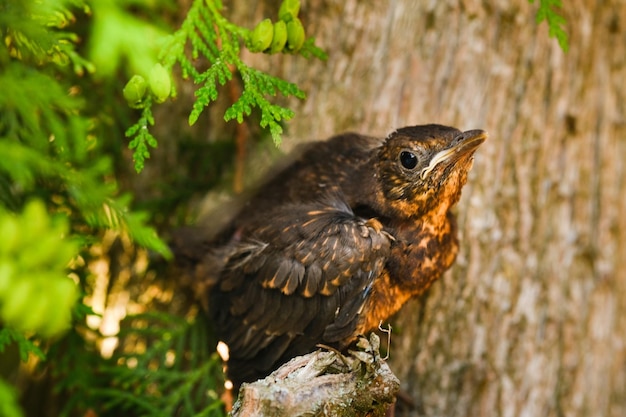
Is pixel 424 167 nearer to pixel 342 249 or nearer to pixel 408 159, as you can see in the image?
pixel 408 159

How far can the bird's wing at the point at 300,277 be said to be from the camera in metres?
2.38

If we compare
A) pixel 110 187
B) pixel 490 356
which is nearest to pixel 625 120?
pixel 490 356

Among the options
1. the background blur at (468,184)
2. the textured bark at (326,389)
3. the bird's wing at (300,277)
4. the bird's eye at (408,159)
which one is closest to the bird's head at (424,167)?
the bird's eye at (408,159)

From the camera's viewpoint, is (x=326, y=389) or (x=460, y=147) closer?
(x=326, y=389)

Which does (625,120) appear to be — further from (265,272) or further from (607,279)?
(265,272)

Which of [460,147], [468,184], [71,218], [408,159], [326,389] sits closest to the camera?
[326,389]

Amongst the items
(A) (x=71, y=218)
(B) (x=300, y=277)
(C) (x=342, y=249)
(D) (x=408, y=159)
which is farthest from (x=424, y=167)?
(A) (x=71, y=218)

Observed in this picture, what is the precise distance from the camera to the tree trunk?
9.74 feet

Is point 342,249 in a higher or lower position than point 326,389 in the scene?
higher

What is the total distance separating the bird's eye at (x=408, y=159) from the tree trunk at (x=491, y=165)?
23.6 inches

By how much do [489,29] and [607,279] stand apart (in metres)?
1.29

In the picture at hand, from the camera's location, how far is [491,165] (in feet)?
9.94

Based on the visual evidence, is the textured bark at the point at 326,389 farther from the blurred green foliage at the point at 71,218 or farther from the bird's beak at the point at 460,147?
the bird's beak at the point at 460,147

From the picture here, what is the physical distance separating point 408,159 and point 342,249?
390 millimetres
